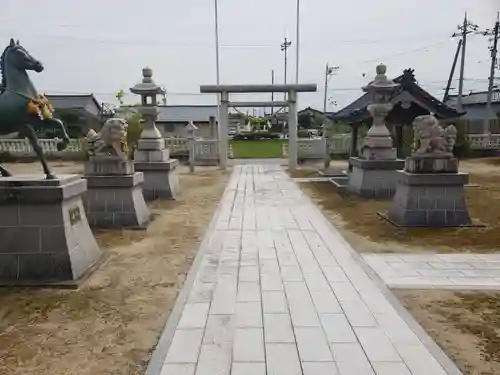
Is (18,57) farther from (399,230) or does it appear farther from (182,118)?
(182,118)

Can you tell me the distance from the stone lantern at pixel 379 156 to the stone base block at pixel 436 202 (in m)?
3.14

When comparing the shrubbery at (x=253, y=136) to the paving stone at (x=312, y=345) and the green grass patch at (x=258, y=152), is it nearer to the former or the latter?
the green grass patch at (x=258, y=152)

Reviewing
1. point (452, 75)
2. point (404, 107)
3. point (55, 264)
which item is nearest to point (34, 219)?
point (55, 264)

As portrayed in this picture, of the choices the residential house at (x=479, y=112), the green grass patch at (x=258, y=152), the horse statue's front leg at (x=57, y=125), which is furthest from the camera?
the residential house at (x=479, y=112)

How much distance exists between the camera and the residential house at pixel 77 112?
34844mm

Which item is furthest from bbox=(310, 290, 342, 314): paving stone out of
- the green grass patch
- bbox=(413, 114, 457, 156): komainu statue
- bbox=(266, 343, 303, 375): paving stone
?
the green grass patch

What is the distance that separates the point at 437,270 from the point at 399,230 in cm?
208

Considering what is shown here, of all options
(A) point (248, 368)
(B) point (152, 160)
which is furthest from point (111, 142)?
(A) point (248, 368)

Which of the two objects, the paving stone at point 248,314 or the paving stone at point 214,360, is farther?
the paving stone at point 248,314

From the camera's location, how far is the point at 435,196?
7555mm

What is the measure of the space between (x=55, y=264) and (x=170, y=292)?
1441 millimetres

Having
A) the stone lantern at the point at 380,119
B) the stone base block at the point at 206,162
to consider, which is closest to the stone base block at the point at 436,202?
the stone lantern at the point at 380,119

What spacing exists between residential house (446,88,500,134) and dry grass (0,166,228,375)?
20885 millimetres

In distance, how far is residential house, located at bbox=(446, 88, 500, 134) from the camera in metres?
27.5
